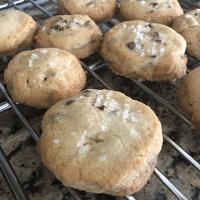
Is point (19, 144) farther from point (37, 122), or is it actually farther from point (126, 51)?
point (126, 51)

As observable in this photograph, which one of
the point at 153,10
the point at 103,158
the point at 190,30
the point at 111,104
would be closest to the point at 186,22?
the point at 190,30

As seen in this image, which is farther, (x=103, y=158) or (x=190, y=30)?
(x=190, y=30)

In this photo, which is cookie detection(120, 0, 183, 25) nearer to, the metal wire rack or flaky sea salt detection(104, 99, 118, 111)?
the metal wire rack

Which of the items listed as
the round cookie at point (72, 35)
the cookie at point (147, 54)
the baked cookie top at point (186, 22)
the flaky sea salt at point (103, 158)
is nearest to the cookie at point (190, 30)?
the baked cookie top at point (186, 22)

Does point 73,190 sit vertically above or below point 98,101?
below

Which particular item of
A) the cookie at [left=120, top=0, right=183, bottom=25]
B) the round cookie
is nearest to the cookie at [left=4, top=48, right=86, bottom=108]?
the round cookie

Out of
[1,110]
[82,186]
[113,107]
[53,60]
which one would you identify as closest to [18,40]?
[53,60]

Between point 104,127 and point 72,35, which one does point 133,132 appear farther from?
point 72,35
